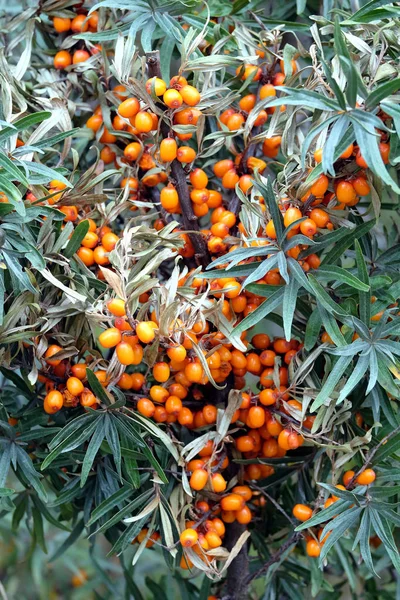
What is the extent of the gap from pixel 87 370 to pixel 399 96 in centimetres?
47

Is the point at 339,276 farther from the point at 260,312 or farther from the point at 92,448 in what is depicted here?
the point at 92,448

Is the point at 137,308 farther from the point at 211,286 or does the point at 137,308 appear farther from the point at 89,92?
the point at 89,92

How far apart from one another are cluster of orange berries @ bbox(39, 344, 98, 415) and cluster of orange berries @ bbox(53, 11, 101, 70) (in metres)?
0.46

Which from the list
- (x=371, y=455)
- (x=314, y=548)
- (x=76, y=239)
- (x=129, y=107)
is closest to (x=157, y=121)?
(x=129, y=107)

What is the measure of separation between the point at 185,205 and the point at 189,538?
0.43m

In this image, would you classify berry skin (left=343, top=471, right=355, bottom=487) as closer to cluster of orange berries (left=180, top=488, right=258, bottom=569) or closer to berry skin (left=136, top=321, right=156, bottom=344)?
cluster of orange berries (left=180, top=488, right=258, bottom=569)

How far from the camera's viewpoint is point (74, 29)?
109 cm

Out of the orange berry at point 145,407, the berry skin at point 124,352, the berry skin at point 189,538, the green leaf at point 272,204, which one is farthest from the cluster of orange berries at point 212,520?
the green leaf at point 272,204

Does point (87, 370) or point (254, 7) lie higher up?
point (254, 7)

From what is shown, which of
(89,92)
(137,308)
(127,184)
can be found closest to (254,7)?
(89,92)

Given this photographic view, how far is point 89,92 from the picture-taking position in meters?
1.08

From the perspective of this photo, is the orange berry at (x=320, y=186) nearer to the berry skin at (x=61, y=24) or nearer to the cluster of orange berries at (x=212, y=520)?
the cluster of orange berries at (x=212, y=520)

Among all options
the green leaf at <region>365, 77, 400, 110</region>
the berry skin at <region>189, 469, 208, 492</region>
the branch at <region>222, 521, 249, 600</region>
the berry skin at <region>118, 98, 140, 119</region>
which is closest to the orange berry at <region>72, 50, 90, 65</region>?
the berry skin at <region>118, 98, 140, 119</region>

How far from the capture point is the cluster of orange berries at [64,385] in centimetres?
88
